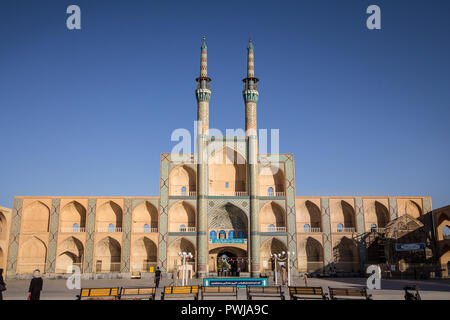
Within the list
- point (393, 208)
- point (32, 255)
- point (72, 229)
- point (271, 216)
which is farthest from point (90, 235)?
Answer: point (393, 208)

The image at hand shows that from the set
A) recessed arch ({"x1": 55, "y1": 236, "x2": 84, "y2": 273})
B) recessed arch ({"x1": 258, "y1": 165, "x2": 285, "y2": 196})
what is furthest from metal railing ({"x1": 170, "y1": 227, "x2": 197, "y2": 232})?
recessed arch ({"x1": 55, "y1": 236, "x2": 84, "y2": 273})

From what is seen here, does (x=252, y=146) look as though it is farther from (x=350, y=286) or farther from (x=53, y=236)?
(x=53, y=236)

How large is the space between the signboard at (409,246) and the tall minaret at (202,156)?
610 inches

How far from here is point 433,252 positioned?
33.8 meters

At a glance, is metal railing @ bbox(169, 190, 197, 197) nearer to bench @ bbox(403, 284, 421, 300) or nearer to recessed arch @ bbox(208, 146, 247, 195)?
recessed arch @ bbox(208, 146, 247, 195)

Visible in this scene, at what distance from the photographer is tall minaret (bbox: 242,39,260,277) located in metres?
34.2

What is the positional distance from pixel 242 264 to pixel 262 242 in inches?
106

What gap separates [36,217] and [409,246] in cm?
3162

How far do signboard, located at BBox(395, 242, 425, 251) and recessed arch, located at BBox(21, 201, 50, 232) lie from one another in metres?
29.7

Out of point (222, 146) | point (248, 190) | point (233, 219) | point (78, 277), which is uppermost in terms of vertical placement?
point (222, 146)
